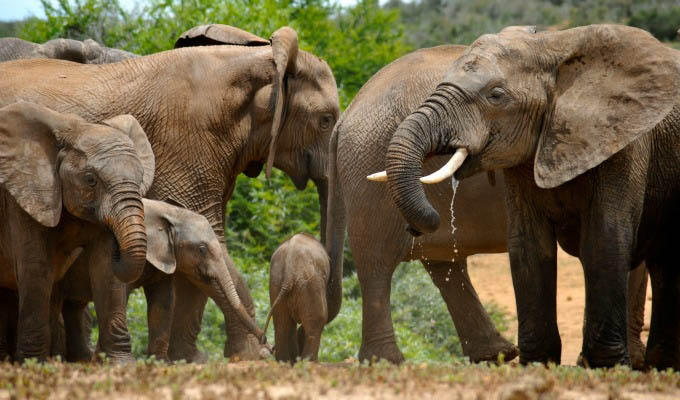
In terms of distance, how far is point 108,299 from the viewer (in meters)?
8.10

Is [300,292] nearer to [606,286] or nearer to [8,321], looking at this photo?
[8,321]

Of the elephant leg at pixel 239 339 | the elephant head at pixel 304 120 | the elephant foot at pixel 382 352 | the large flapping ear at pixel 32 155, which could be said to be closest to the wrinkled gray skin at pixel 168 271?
the elephant leg at pixel 239 339

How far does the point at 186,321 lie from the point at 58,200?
2001 mm

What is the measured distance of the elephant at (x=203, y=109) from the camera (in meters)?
9.23

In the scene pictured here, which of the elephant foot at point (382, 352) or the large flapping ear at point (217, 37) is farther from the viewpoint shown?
the large flapping ear at point (217, 37)

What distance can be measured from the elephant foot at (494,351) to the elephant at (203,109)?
1.09 meters

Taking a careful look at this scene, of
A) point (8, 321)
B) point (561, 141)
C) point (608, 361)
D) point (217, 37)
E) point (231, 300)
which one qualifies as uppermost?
point (217, 37)

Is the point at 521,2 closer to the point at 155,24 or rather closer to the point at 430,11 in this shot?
the point at 430,11

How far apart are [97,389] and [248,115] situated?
162 inches

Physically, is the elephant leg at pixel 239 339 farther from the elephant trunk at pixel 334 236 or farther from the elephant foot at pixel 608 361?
the elephant foot at pixel 608 361

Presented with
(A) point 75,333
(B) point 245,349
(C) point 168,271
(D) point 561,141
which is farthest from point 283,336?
(D) point 561,141

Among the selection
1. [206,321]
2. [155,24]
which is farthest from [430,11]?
[206,321]

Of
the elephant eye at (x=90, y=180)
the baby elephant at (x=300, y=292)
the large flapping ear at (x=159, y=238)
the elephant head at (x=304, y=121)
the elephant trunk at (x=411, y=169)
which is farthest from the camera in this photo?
the elephant head at (x=304, y=121)

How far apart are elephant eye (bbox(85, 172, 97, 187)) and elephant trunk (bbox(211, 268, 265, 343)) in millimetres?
1426
